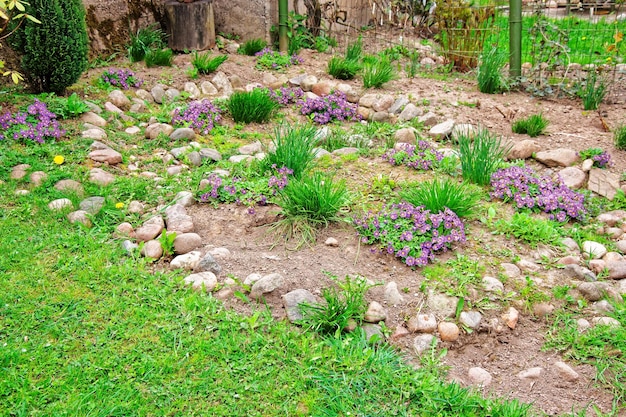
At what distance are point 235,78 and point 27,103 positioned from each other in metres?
2.07

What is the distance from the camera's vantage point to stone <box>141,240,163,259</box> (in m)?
3.36

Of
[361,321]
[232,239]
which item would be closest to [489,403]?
[361,321]

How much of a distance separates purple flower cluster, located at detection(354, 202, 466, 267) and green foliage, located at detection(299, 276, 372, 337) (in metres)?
0.53

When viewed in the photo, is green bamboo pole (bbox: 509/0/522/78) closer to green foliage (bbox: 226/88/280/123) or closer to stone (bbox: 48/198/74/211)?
green foliage (bbox: 226/88/280/123)

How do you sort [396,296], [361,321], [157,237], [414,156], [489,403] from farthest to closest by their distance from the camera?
[414,156] < [157,237] < [396,296] < [361,321] < [489,403]

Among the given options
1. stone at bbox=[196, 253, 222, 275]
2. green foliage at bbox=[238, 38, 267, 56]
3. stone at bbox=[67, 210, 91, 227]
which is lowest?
stone at bbox=[196, 253, 222, 275]

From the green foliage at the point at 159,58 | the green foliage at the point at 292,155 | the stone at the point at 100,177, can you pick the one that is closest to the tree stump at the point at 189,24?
the green foliage at the point at 159,58

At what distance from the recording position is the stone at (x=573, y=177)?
14.2 feet

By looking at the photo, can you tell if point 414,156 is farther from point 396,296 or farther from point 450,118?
point 396,296

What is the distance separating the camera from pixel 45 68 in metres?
4.88

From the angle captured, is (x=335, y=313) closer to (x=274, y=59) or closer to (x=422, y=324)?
(x=422, y=324)

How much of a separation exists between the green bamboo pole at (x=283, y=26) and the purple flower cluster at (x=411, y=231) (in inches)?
163

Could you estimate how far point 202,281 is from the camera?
3129mm

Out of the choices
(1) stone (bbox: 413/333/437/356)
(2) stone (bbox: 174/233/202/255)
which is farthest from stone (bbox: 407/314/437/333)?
(2) stone (bbox: 174/233/202/255)
